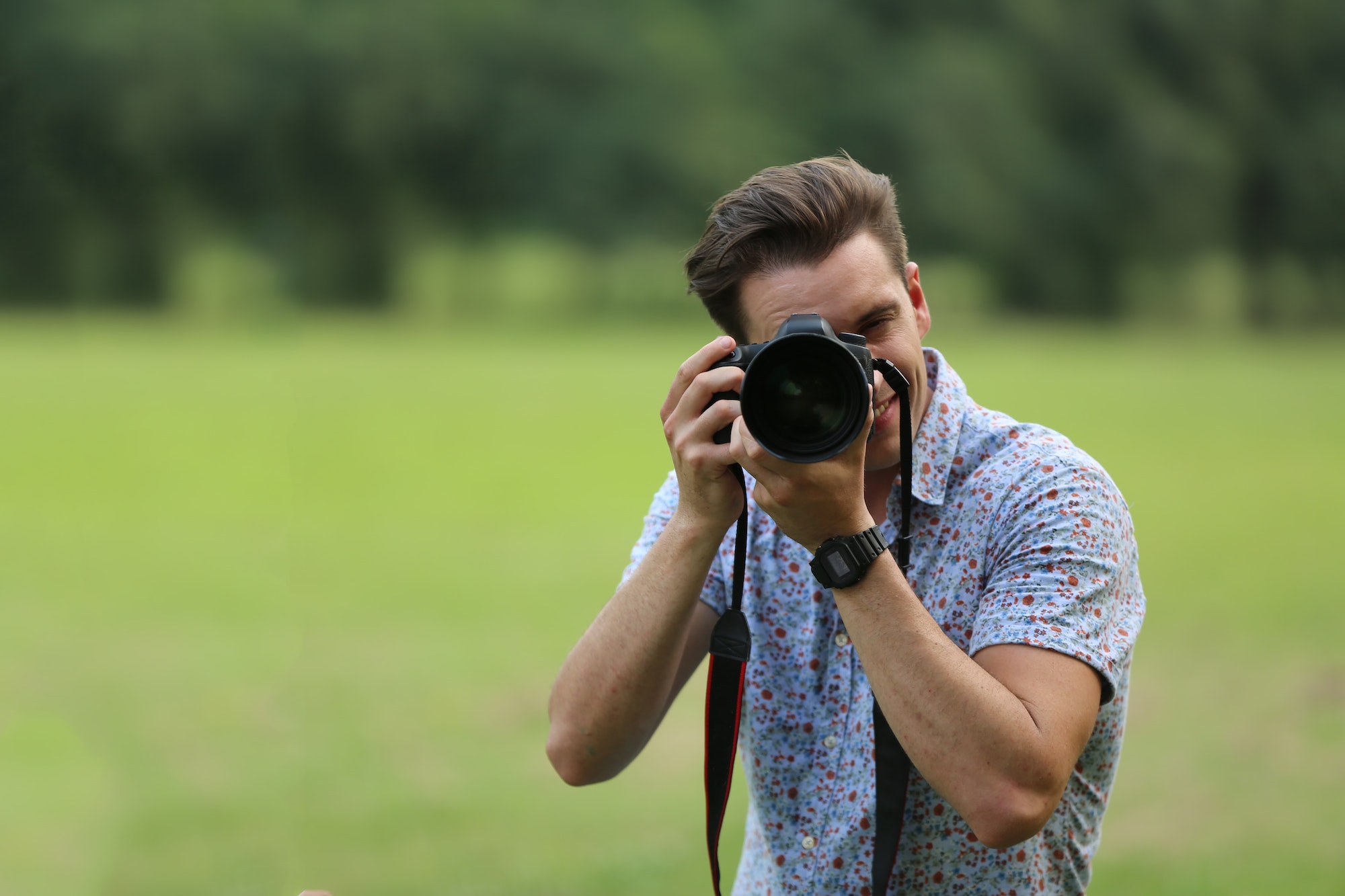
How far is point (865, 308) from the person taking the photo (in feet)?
5.63

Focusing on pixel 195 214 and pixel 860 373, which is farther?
pixel 195 214

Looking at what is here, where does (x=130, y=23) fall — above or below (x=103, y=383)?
above

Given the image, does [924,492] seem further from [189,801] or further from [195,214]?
[195,214]

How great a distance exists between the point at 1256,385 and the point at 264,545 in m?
18.5

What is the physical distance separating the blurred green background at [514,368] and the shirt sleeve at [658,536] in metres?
3.00

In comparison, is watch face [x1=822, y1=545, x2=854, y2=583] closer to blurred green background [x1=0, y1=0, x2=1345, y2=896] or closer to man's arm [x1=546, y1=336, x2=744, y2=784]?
man's arm [x1=546, y1=336, x2=744, y2=784]

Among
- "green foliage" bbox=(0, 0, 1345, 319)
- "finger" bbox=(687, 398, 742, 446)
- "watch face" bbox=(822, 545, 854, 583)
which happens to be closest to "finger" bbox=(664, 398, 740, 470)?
"finger" bbox=(687, 398, 742, 446)

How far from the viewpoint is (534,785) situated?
19.5ft

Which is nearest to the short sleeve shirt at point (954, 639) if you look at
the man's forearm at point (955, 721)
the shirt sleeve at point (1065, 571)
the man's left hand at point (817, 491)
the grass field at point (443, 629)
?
the shirt sleeve at point (1065, 571)

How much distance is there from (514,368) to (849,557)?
967 inches

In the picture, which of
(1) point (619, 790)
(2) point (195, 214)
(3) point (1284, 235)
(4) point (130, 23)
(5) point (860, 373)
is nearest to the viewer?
(5) point (860, 373)

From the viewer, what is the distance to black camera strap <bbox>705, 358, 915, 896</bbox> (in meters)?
1.53

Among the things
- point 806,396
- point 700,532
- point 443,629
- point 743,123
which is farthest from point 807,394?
point 743,123

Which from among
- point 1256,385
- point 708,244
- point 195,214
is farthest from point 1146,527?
point 195,214
